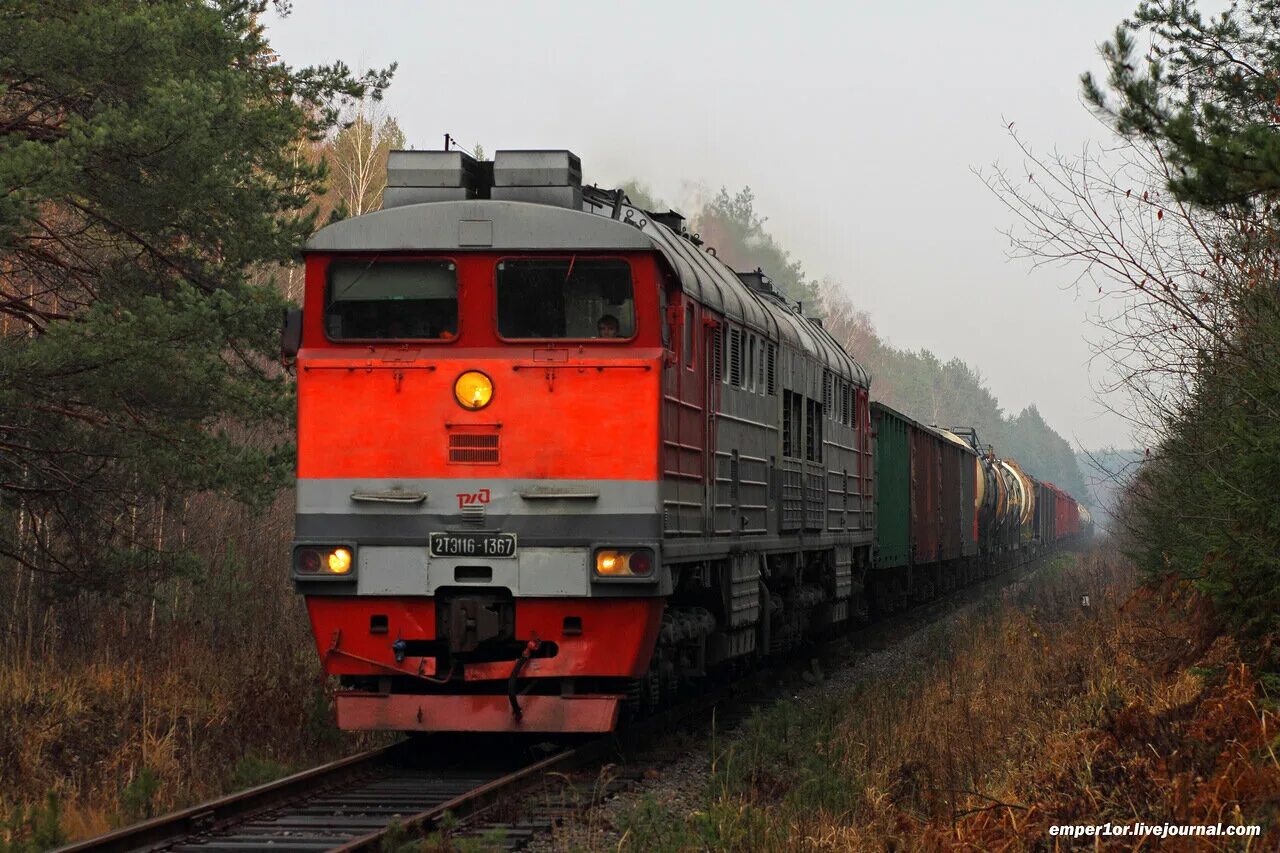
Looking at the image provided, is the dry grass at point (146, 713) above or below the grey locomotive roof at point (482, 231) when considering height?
below

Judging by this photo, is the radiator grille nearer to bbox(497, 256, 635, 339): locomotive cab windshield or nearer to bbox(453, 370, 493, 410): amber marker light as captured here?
bbox(453, 370, 493, 410): amber marker light

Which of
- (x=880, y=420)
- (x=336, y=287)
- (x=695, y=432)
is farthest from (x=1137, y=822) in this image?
(x=880, y=420)

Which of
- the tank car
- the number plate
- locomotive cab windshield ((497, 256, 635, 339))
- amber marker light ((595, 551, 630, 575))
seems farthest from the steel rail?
locomotive cab windshield ((497, 256, 635, 339))

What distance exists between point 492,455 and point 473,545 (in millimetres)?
561

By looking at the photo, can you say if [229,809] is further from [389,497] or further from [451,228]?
[451,228]

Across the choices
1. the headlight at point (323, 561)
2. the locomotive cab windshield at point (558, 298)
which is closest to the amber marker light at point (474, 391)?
the locomotive cab windshield at point (558, 298)

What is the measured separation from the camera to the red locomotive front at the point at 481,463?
30.0 feet

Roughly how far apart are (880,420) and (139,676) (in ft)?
39.9

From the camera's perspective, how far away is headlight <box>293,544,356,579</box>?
9.23 meters

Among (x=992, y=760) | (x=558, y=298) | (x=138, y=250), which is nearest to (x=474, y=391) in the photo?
(x=558, y=298)

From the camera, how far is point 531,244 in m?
9.41

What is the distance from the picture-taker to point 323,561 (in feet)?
30.4

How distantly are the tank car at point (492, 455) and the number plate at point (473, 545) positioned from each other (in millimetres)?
12

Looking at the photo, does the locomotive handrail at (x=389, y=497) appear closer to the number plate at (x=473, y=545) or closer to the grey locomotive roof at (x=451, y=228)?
the number plate at (x=473, y=545)
